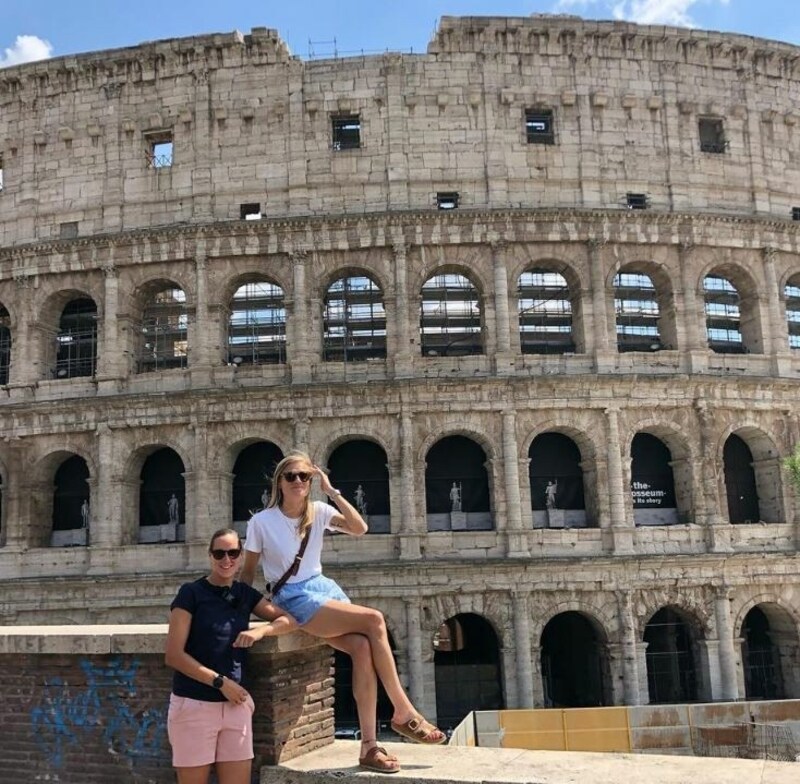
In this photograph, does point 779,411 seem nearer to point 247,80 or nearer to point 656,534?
point 656,534

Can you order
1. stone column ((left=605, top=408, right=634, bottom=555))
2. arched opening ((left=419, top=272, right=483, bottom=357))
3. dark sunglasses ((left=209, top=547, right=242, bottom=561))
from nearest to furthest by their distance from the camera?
dark sunglasses ((left=209, top=547, right=242, bottom=561)) → stone column ((left=605, top=408, right=634, bottom=555)) → arched opening ((left=419, top=272, right=483, bottom=357))

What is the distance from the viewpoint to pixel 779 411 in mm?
23438

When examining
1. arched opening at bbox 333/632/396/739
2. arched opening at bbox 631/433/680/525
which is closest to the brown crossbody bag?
arched opening at bbox 333/632/396/739

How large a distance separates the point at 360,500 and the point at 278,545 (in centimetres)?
1676

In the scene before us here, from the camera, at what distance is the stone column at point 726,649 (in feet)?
70.7

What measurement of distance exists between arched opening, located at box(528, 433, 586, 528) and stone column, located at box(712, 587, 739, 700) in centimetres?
399

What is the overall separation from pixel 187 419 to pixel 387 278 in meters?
6.72

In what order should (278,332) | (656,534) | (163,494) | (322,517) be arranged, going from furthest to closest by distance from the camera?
(278,332)
(163,494)
(656,534)
(322,517)

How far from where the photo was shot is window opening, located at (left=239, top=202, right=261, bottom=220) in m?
24.2

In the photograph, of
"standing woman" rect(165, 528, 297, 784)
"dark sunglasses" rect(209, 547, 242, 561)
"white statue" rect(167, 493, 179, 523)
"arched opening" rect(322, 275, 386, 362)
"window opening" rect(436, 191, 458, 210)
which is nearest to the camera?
"standing woman" rect(165, 528, 297, 784)

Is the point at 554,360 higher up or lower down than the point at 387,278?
lower down

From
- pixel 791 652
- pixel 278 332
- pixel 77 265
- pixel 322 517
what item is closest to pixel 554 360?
pixel 278 332

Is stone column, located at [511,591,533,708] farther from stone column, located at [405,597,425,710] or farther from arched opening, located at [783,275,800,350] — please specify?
arched opening, located at [783,275,800,350]

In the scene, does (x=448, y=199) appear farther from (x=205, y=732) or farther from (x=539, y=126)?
(x=205, y=732)
